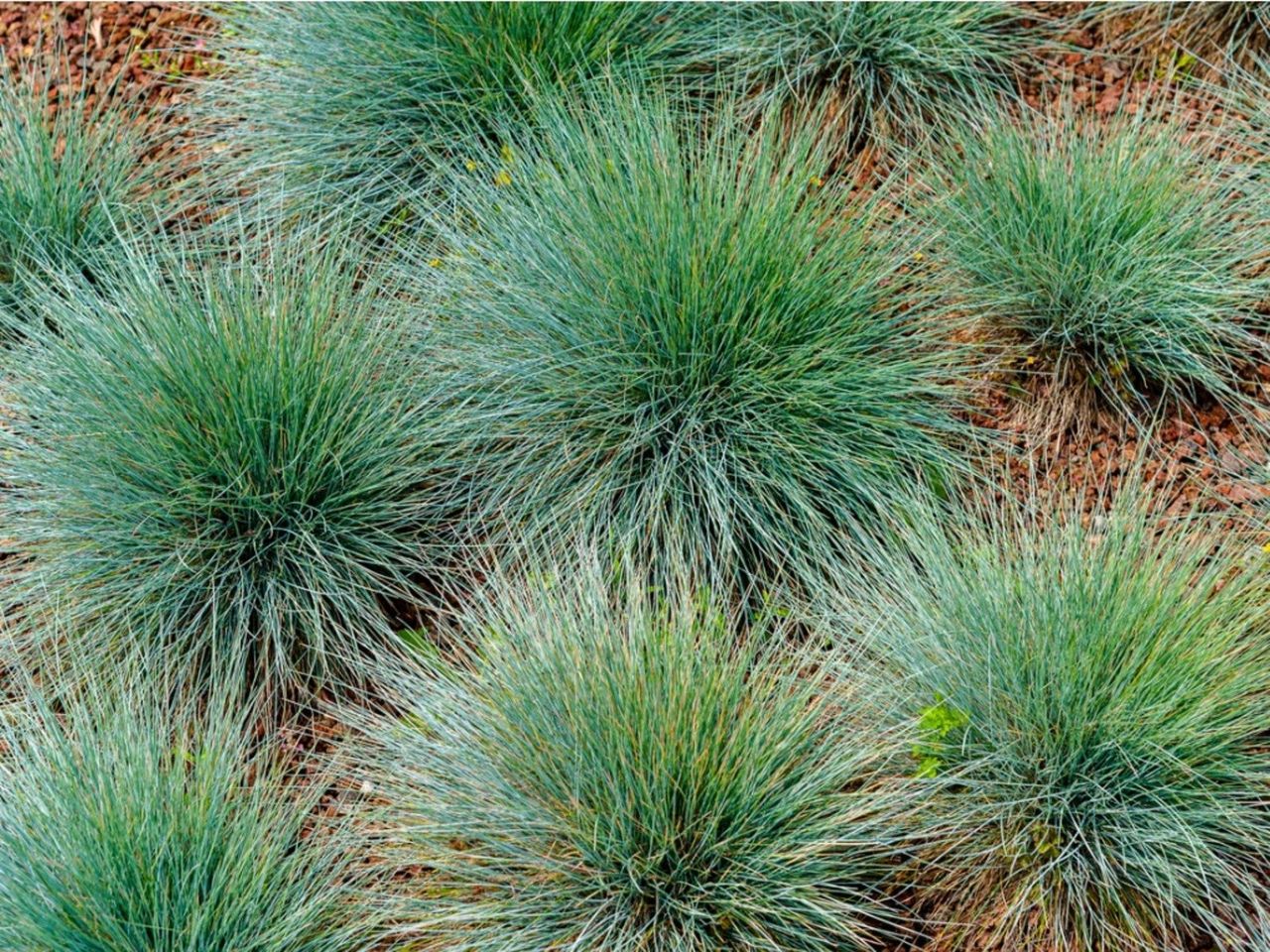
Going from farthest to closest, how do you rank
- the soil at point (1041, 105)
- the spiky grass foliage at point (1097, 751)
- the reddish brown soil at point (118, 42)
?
the reddish brown soil at point (118, 42) → the soil at point (1041, 105) → the spiky grass foliage at point (1097, 751)

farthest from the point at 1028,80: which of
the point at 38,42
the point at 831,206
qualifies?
the point at 38,42

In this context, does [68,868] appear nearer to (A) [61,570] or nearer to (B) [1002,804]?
(A) [61,570]

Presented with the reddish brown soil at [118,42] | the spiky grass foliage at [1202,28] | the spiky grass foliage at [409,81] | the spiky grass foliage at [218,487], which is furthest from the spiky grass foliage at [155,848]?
the spiky grass foliage at [1202,28]

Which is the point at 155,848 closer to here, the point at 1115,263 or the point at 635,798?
the point at 635,798

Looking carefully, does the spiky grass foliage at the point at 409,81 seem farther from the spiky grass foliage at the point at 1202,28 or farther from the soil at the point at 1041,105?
the spiky grass foliage at the point at 1202,28

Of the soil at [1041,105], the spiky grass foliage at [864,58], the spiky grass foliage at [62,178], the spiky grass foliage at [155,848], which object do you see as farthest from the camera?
the spiky grass foliage at [864,58]

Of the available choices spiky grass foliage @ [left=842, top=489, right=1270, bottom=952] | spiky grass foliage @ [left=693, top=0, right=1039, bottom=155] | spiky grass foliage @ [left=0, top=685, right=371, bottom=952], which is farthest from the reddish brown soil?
spiky grass foliage @ [left=842, top=489, right=1270, bottom=952]

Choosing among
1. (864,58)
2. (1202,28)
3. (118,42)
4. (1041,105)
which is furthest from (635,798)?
(118,42)
